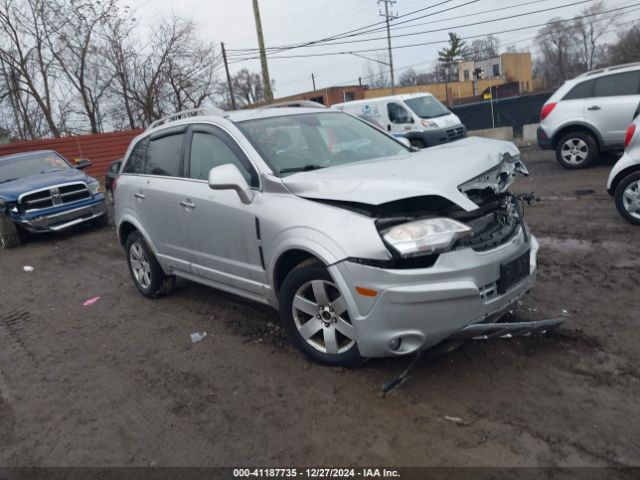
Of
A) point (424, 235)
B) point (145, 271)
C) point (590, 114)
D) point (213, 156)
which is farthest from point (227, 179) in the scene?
point (590, 114)

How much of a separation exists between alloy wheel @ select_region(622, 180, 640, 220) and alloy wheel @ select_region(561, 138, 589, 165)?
4.65 metres

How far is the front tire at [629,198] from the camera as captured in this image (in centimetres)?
600

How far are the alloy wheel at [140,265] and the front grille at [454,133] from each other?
37.3ft

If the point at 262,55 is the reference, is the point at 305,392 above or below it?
below

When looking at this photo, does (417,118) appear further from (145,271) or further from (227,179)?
(227,179)

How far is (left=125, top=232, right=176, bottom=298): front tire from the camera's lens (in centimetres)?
543

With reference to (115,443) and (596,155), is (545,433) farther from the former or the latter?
(596,155)

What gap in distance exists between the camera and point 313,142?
4223 millimetres

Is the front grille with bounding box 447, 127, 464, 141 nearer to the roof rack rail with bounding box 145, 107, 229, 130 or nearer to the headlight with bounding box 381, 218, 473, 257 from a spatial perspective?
the roof rack rail with bounding box 145, 107, 229, 130

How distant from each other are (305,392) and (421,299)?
1052 millimetres

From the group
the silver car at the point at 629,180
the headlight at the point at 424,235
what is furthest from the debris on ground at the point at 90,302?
the silver car at the point at 629,180

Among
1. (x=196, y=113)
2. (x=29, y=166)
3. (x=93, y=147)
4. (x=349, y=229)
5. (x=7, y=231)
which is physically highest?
(x=196, y=113)

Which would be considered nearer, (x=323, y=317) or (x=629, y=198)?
(x=323, y=317)

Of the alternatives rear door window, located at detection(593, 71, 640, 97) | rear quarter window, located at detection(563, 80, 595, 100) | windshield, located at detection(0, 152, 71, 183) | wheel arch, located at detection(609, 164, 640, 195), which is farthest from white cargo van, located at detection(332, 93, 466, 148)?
wheel arch, located at detection(609, 164, 640, 195)
